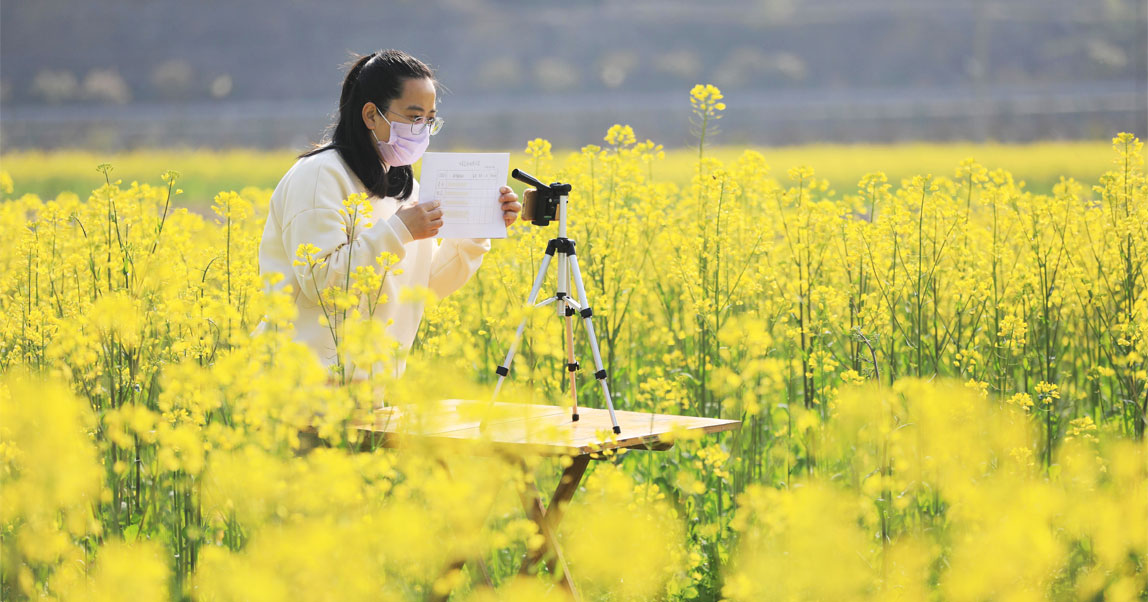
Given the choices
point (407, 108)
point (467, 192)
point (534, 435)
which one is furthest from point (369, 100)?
point (534, 435)

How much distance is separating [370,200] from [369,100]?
29 centimetres

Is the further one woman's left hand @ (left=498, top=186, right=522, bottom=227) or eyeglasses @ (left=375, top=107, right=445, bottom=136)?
eyeglasses @ (left=375, top=107, right=445, bottom=136)

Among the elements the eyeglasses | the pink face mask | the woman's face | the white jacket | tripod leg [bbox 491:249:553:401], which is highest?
the woman's face

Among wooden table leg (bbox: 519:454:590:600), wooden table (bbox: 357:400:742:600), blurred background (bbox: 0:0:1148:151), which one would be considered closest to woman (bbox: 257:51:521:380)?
wooden table (bbox: 357:400:742:600)

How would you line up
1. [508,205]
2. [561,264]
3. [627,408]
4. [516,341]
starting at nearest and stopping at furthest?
[516,341] → [561,264] → [508,205] → [627,408]

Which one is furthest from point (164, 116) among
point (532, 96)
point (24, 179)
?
point (24, 179)

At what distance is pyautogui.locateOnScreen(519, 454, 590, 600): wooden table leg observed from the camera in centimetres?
286

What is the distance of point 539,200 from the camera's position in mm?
3195

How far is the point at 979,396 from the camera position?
3.70 metres

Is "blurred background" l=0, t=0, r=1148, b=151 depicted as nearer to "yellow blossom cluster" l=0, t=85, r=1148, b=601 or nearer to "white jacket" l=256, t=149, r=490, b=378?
"yellow blossom cluster" l=0, t=85, r=1148, b=601

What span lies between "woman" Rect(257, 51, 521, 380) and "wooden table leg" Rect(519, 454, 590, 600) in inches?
22.5

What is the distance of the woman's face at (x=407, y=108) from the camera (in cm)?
339

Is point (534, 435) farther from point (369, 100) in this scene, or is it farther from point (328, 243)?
point (369, 100)

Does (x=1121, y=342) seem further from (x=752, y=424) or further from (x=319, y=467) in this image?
(x=319, y=467)
